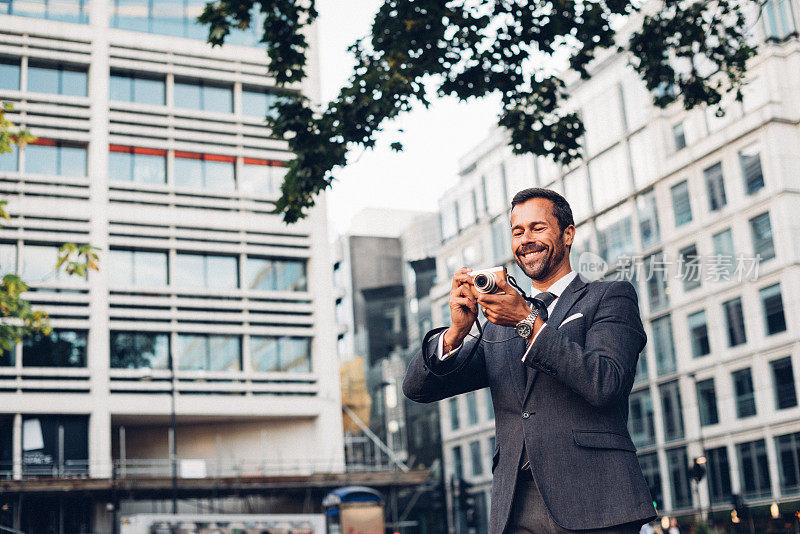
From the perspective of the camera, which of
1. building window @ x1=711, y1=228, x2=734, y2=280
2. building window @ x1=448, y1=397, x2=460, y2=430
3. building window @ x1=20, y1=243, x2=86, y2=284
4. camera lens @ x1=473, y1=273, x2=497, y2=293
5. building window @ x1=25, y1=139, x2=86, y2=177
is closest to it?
camera lens @ x1=473, y1=273, x2=497, y2=293

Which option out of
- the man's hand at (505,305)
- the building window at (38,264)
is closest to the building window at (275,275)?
the building window at (38,264)

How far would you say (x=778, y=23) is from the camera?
46.5 meters

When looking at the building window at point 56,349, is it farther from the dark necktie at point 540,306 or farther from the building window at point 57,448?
the dark necktie at point 540,306

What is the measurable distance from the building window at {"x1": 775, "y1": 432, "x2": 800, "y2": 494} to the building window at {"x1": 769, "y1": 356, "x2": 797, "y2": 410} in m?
1.48

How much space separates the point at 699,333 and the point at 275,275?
21.4 m

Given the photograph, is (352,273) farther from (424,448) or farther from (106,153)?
(106,153)

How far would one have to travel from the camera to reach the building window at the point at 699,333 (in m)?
48.9

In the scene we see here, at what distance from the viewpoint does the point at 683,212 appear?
51000 millimetres

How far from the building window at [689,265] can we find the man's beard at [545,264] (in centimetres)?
4807

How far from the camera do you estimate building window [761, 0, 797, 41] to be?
151 ft

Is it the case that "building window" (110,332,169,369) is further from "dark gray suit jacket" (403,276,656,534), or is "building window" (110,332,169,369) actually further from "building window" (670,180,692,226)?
"dark gray suit jacket" (403,276,656,534)

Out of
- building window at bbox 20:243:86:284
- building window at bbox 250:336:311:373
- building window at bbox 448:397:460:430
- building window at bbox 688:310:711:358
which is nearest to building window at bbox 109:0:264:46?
building window at bbox 20:243:86:284

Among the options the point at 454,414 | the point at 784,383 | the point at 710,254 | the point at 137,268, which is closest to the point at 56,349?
the point at 137,268

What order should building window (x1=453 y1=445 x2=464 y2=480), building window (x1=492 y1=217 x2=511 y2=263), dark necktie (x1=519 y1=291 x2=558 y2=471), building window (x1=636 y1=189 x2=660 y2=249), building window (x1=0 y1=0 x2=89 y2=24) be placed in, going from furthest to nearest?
building window (x1=453 y1=445 x2=464 y2=480)
building window (x1=492 y1=217 x2=511 y2=263)
building window (x1=636 y1=189 x2=660 y2=249)
building window (x1=0 y1=0 x2=89 y2=24)
dark necktie (x1=519 y1=291 x2=558 y2=471)
